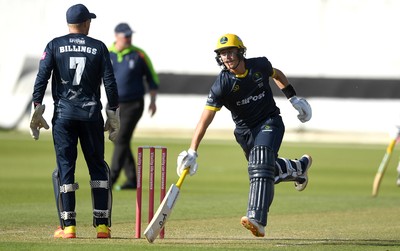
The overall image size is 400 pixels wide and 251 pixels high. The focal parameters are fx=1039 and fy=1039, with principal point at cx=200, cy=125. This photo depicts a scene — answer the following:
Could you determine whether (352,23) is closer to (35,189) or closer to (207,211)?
(35,189)

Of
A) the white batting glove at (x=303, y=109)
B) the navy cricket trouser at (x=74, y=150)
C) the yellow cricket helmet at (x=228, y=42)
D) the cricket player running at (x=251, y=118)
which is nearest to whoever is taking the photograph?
the cricket player running at (x=251, y=118)

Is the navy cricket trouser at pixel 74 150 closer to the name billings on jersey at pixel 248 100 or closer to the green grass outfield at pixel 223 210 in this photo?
the green grass outfield at pixel 223 210

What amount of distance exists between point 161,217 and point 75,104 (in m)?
1.40

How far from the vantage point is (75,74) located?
979cm

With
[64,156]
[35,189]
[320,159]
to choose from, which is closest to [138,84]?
[35,189]

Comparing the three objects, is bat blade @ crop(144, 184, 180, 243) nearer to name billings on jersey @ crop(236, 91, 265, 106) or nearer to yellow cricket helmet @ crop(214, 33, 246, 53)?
name billings on jersey @ crop(236, 91, 265, 106)

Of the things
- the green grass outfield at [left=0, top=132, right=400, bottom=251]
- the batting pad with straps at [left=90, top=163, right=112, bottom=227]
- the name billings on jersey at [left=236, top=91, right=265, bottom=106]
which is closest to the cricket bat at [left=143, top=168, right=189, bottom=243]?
the green grass outfield at [left=0, top=132, right=400, bottom=251]

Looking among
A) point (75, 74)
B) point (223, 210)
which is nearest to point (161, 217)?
point (75, 74)

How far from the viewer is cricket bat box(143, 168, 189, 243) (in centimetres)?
923

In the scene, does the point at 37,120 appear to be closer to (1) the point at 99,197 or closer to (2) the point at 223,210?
(1) the point at 99,197

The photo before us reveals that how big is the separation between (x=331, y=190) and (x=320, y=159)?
6.56 meters

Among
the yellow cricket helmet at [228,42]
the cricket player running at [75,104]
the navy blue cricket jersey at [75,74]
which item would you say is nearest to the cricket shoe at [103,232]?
the cricket player running at [75,104]

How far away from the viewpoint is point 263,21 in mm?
35594

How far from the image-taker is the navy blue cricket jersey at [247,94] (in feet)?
32.1
